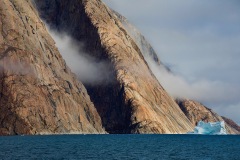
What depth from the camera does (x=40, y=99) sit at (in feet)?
570

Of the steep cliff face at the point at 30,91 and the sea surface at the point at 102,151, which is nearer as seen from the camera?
the sea surface at the point at 102,151

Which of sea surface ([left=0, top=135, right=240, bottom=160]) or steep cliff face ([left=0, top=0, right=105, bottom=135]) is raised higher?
steep cliff face ([left=0, top=0, right=105, bottom=135])

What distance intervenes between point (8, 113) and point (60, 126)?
2052 cm

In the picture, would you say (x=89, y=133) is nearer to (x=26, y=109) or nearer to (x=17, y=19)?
(x=26, y=109)

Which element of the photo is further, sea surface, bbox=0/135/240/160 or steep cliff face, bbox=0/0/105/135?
steep cliff face, bbox=0/0/105/135

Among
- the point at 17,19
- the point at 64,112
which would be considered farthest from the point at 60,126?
the point at 17,19

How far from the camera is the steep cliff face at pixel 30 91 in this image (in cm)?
16475

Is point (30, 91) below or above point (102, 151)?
above

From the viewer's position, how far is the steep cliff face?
6486 inches

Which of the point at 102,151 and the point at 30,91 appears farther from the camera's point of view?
the point at 30,91

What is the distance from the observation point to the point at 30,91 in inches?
6831

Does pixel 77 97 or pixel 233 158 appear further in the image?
pixel 77 97

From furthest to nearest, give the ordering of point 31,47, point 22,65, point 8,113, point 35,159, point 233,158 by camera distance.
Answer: point 31,47 < point 22,65 < point 8,113 < point 233,158 < point 35,159

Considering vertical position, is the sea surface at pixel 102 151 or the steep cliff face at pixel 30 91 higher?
the steep cliff face at pixel 30 91
